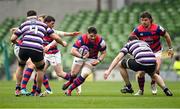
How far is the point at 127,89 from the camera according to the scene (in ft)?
72.9

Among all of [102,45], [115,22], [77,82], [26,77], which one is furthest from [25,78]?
[115,22]

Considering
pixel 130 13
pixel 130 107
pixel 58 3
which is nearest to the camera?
pixel 130 107

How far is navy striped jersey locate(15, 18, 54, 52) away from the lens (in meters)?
20.6

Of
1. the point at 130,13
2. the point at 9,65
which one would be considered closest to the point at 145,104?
the point at 9,65

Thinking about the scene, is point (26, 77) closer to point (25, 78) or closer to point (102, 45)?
point (25, 78)

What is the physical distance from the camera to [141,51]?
21.1 m

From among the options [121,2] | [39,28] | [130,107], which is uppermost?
[121,2]

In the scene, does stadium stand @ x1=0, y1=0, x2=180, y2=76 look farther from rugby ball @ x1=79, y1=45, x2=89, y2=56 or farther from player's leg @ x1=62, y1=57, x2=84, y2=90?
rugby ball @ x1=79, y1=45, x2=89, y2=56

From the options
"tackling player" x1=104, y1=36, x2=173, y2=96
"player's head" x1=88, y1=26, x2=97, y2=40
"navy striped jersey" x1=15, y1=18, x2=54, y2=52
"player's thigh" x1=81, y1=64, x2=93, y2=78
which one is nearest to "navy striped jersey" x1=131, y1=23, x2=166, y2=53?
"tackling player" x1=104, y1=36, x2=173, y2=96

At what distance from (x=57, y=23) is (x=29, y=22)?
2958 centimetres

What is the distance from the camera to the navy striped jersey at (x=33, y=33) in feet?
67.5

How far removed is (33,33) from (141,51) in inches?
107

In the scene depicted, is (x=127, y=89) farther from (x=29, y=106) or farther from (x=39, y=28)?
(x=29, y=106)

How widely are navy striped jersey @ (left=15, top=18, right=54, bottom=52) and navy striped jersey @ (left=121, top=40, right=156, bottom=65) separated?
2073 mm
